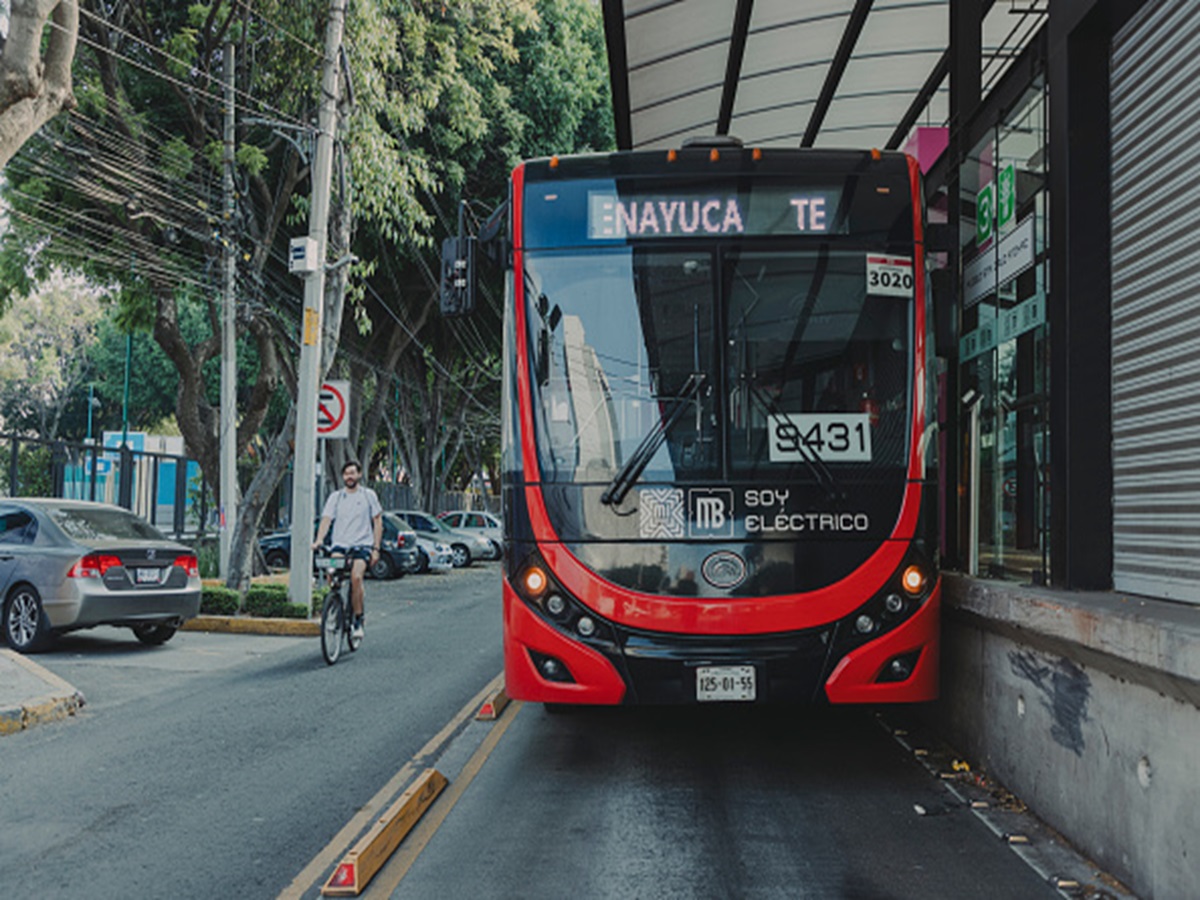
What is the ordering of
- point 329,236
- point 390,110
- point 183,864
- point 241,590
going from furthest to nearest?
point 329,236
point 390,110
point 241,590
point 183,864

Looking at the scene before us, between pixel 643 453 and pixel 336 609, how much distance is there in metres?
6.11

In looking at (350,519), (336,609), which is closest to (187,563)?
(336,609)

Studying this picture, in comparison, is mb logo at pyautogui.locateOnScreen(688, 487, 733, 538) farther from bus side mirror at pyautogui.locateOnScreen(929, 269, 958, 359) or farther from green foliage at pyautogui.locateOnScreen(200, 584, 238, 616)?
green foliage at pyautogui.locateOnScreen(200, 584, 238, 616)

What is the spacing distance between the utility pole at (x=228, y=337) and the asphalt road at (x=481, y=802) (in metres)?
9.58

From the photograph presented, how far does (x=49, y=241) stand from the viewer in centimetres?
1984

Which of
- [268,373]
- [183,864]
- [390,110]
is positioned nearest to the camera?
[183,864]

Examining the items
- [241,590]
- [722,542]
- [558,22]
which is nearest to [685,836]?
[722,542]

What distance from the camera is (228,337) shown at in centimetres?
1972

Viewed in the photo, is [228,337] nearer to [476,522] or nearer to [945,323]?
[945,323]

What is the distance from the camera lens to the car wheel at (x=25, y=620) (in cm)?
1177

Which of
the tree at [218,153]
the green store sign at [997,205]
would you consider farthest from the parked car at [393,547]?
the green store sign at [997,205]

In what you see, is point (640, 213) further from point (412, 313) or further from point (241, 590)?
point (412, 313)

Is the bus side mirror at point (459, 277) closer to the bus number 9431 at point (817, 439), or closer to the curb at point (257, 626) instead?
the bus number 9431 at point (817, 439)

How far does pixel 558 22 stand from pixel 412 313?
356 inches
